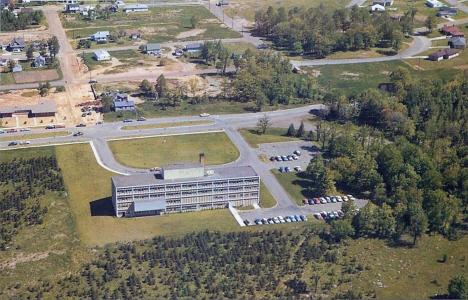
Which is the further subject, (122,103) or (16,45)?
(16,45)

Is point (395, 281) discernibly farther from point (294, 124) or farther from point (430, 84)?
point (430, 84)

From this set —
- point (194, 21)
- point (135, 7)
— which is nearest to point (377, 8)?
point (194, 21)

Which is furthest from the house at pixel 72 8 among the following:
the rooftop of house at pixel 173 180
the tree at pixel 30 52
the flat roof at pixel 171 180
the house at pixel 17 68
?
the rooftop of house at pixel 173 180

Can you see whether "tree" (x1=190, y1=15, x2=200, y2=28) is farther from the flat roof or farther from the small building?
the flat roof

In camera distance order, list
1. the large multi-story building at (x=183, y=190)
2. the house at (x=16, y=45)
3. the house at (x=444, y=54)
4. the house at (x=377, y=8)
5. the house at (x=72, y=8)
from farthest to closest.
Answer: the house at (x=72, y=8) → the house at (x=377, y=8) → the house at (x=16, y=45) → the house at (x=444, y=54) → the large multi-story building at (x=183, y=190)

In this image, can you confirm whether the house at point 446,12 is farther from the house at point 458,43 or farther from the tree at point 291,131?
the tree at point 291,131

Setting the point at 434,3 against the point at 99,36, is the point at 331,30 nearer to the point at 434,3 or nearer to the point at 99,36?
the point at 434,3
